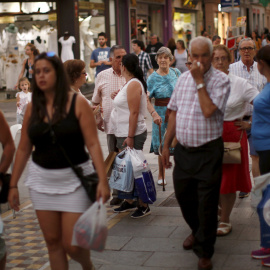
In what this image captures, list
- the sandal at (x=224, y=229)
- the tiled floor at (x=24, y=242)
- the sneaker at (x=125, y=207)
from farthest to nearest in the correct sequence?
the sneaker at (x=125, y=207) < the sandal at (x=224, y=229) < the tiled floor at (x=24, y=242)

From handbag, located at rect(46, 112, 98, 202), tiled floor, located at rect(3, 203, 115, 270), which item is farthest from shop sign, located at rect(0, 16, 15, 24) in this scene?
handbag, located at rect(46, 112, 98, 202)

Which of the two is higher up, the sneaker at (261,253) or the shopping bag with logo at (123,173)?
the shopping bag with logo at (123,173)

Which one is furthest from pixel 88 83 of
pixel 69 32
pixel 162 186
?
pixel 162 186

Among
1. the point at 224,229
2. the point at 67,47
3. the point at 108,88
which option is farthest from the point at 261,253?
the point at 67,47

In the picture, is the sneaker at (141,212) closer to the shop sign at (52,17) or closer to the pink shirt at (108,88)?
the pink shirt at (108,88)

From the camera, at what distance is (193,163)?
5.02 m

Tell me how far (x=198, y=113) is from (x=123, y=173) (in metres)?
1.98

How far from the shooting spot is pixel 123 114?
6875 millimetres

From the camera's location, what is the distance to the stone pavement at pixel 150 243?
5242mm

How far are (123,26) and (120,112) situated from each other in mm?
20695

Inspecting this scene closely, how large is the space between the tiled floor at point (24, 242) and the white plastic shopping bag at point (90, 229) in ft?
4.65

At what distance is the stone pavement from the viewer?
17.2ft

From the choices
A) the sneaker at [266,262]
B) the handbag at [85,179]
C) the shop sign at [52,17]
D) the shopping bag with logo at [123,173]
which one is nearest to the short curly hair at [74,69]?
the shopping bag with logo at [123,173]

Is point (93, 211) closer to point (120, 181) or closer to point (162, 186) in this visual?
point (120, 181)
